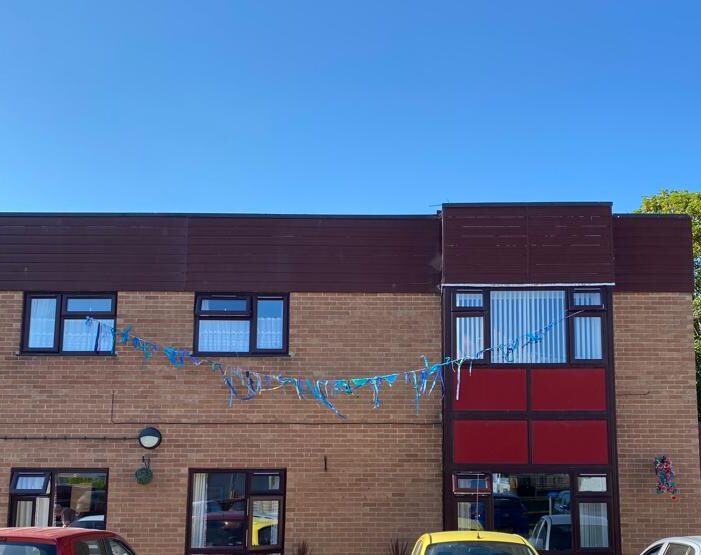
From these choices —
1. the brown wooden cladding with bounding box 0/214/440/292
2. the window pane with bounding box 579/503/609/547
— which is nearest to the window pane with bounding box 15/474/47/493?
the brown wooden cladding with bounding box 0/214/440/292

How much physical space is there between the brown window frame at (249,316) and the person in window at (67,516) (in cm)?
290

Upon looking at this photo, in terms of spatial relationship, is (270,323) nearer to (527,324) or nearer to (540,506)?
(527,324)

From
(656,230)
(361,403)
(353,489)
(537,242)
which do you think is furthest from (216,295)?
(656,230)

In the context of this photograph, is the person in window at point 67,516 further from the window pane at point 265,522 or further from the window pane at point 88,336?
the window pane at point 265,522

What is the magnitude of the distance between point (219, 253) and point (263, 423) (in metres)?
2.72

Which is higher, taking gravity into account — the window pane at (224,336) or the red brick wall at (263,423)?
the window pane at (224,336)

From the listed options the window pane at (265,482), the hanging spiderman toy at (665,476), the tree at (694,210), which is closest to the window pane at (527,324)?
the hanging spiderman toy at (665,476)

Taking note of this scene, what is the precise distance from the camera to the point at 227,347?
13.6 meters

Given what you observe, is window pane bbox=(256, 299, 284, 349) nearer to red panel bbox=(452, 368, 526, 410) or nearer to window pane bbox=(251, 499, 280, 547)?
window pane bbox=(251, 499, 280, 547)

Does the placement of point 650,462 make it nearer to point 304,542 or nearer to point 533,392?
point 533,392

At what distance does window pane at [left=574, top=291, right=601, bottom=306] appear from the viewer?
43.4 ft

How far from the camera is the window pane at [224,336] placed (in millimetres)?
13547

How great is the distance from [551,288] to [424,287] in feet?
6.32

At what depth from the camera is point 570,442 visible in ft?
42.2
